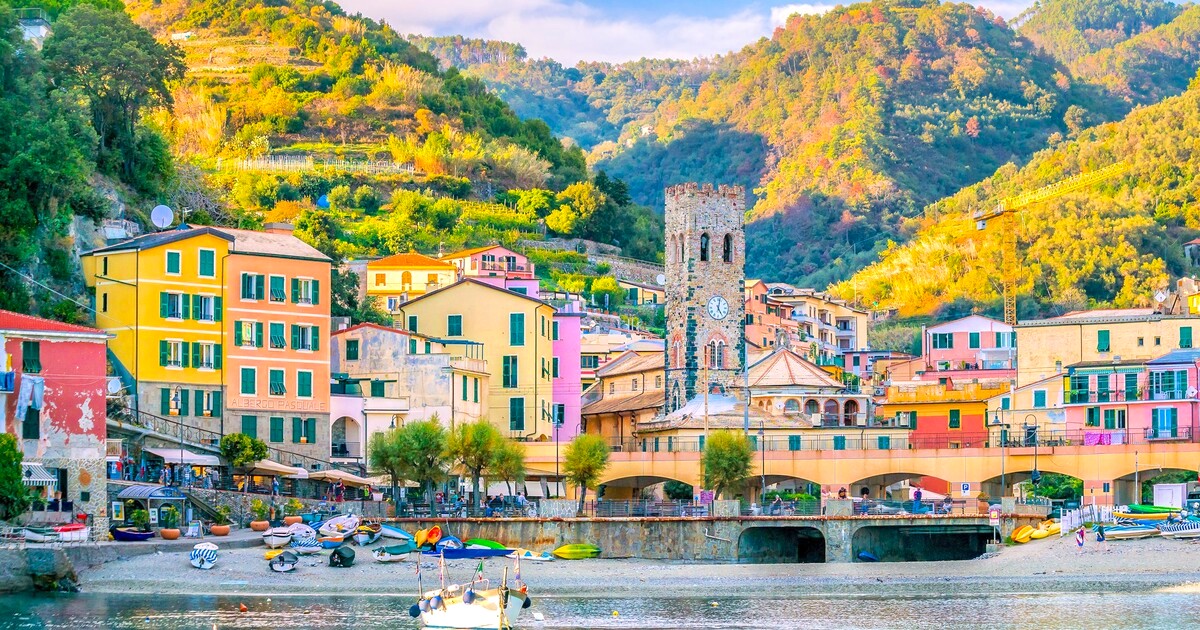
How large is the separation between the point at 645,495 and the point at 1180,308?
42.1 meters

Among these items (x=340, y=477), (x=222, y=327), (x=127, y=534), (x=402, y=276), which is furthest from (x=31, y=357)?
(x=402, y=276)

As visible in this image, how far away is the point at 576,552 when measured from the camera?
2842 inches

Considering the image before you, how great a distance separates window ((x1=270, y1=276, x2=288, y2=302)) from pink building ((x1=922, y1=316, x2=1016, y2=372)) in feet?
146

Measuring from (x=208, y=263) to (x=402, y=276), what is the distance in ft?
109

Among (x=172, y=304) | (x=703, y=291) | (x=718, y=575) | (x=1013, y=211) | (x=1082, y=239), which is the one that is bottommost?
(x=718, y=575)

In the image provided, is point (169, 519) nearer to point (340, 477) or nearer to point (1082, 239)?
point (340, 477)

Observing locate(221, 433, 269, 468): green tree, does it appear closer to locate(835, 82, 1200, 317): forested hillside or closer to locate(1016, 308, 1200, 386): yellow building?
locate(1016, 308, 1200, 386): yellow building

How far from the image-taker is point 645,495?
89.2 meters

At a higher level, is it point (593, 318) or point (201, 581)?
point (593, 318)

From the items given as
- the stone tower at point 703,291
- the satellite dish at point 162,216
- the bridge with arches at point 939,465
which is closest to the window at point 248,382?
the satellite dish at point 162,216

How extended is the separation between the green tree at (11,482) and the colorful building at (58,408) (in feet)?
3.40

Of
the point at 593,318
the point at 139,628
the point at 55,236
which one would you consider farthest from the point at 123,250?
the point at 593,318

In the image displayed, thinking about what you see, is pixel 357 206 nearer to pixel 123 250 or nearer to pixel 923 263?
pixel 923 263

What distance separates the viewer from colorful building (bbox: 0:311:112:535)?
62.9 meters
